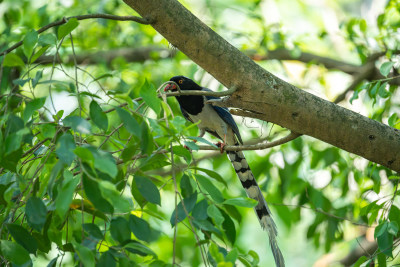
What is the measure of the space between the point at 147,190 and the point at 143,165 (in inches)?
7.5

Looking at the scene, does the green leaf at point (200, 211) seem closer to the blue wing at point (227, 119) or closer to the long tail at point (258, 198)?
the long tail at point (258, 198)

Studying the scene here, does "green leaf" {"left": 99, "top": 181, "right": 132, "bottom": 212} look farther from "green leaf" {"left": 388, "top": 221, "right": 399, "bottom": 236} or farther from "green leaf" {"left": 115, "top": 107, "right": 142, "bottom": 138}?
"green leaf" {"left": 388, "top": 221, "right": 399, "bottom": 236}

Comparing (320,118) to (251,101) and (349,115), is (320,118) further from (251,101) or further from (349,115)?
(251,101)

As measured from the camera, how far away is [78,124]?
6.00 feet

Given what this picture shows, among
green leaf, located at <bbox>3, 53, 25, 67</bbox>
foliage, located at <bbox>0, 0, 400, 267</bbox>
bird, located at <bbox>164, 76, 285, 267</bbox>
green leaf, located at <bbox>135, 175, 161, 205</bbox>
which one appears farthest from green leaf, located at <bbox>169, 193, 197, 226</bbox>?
bird, located at <bbox>164, 76, 285, 267</bbox>

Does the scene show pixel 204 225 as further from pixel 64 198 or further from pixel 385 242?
pixel 385 242

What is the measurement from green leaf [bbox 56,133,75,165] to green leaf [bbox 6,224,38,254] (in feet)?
1.82

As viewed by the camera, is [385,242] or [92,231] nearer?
[92,231]

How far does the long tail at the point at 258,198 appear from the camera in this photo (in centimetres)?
340

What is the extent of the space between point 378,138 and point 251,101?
0.88m

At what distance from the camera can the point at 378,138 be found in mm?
2840

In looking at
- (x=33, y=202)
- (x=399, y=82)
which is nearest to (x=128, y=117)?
(x=33, y=202)

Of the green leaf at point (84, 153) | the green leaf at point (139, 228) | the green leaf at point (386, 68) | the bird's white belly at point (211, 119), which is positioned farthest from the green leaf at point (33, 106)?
the bird's white belly at point (211, 119)

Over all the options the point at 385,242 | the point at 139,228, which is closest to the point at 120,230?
the point at 139,228
